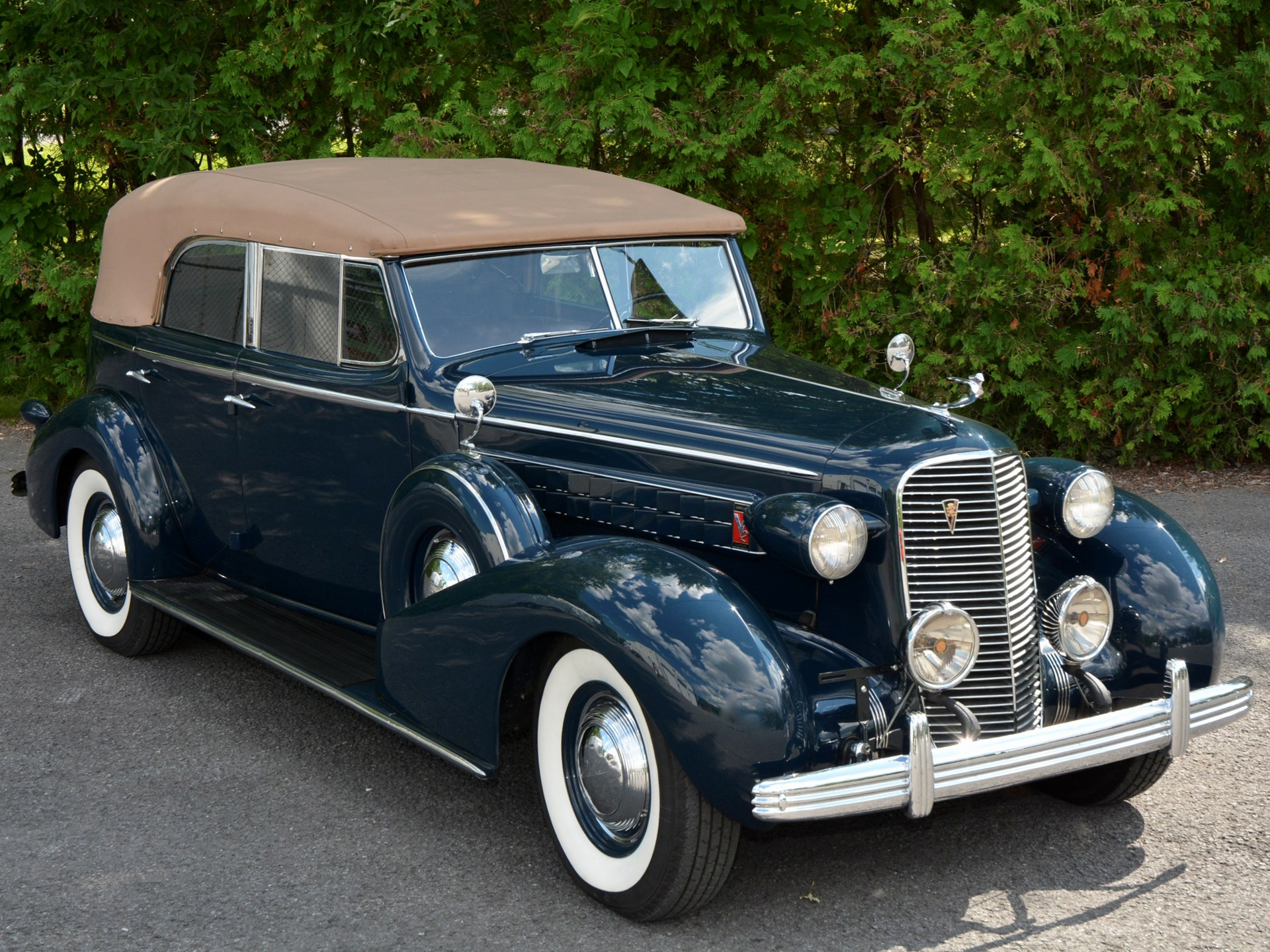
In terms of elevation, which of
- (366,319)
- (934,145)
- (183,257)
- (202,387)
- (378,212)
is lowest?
(202,387)

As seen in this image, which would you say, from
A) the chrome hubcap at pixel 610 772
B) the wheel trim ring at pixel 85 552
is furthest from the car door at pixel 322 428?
the chrome hubcap at pixel 610 772

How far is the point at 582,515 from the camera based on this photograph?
13.0 ft

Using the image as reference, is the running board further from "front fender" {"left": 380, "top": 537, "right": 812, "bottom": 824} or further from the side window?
the side window

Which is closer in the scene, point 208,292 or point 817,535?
point 817,535

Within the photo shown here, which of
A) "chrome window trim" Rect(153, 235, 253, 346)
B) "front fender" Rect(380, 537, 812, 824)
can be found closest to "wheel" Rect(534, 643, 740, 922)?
"front fender" Rect(380, 537, 812, 824)

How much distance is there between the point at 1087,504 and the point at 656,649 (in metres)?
1.56

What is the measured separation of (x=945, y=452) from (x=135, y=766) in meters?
2.83

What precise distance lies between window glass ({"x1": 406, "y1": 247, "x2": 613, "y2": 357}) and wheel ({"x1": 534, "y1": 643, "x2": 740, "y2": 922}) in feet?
4.49

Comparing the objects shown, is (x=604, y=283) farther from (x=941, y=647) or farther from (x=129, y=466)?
(x=129, y=466)

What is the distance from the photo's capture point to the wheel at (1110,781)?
3.76m

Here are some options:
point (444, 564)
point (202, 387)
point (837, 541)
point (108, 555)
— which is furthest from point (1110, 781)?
point (108, 555)

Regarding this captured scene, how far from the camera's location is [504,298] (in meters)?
4.45

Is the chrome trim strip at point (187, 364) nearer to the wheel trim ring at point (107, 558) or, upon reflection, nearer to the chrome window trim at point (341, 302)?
the chrome window trim at point (341, 302)

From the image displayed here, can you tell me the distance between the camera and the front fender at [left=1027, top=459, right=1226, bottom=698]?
12.3 ft
